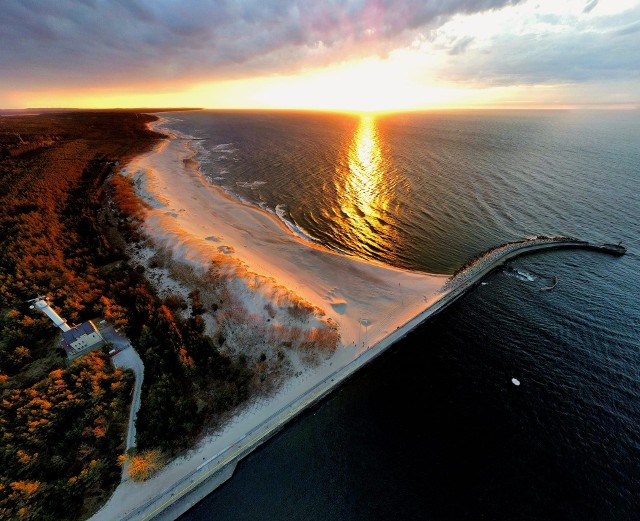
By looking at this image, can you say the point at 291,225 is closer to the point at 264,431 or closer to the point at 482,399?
the point at 264,431

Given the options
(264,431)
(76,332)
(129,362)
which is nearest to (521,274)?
(264,431)

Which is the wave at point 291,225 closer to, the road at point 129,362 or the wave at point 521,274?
the wave at point 521,274

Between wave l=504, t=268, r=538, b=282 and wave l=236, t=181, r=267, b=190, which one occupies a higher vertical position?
wave l=236, t=181, r=267, b=190

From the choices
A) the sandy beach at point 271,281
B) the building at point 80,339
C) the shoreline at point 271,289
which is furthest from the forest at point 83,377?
the shoreline at point 271,289

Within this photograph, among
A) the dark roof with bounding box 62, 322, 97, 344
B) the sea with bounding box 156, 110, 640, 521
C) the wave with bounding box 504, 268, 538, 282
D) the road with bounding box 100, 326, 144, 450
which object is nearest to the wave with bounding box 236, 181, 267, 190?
the sea with bounding box 156, 110, 640, 521

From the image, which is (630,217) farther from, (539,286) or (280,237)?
(280,237)

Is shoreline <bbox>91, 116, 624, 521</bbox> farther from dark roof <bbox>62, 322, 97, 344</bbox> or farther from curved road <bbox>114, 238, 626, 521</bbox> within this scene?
dark roof <bbox>62, 322, 97, 344</bbox>
